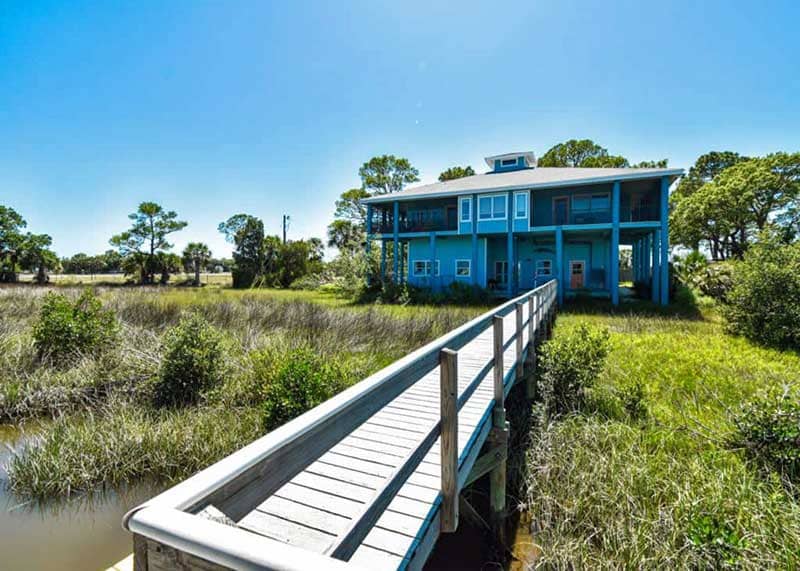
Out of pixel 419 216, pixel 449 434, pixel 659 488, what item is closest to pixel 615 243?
pixel 419 216

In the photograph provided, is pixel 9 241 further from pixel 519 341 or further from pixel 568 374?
pixel 568 374

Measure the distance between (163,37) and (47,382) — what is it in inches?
398

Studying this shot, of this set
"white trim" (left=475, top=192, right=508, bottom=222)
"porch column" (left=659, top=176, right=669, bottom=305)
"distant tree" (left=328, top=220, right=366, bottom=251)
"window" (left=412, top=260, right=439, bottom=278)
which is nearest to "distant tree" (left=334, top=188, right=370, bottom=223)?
"distant tree" (left=328, top=220, right=366, bottom=251)

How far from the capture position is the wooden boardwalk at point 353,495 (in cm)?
85

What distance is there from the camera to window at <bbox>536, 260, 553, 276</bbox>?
22552 millimetres

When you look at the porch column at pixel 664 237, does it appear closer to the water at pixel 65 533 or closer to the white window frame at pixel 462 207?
the white window frame at pixel 462 207

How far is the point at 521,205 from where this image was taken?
817 inches

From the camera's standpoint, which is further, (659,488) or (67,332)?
(67,332)

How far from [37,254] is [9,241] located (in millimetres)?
2312

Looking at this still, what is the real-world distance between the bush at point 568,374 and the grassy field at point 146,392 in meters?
3.34

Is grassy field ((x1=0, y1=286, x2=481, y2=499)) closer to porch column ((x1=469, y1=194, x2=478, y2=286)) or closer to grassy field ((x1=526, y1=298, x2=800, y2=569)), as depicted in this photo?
grassy field ((x1=526, y1=298, x2=800, y2=569))

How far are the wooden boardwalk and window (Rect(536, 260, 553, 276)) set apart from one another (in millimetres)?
18523

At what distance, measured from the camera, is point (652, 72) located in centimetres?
1390

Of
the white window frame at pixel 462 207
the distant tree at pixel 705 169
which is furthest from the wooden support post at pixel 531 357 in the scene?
the distant tree at pixel 705 169
